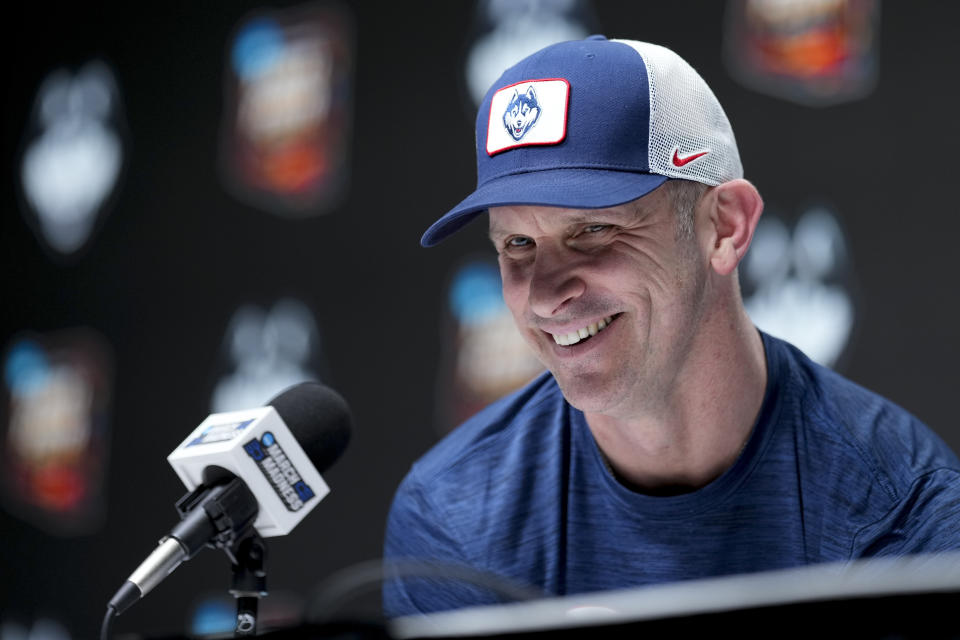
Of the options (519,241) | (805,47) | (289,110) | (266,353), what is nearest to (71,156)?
(289,110)

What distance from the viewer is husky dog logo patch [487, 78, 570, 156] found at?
3.94 ft

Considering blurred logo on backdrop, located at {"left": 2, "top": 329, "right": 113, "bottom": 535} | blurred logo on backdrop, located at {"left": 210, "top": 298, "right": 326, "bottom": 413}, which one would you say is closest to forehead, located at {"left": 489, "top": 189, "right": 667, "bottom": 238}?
blurred logo on backdrop, located at {"left": 210, "top": 298, "right": 326, "bottom": 413}

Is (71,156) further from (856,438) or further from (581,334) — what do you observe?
(856,438)

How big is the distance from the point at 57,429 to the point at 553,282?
206 centimetres

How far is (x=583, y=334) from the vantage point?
1.25 meters

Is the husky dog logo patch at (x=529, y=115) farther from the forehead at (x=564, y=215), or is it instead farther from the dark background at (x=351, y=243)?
the dark background at (x=351, y=243)

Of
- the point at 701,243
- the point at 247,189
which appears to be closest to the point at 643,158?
the point at 701,243

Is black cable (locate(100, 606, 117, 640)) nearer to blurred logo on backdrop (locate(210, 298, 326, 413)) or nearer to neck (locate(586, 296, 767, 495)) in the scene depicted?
neck (locate(586, 296, 767, 495))

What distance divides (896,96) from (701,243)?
905 mm

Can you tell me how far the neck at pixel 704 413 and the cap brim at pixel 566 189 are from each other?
0.20 m

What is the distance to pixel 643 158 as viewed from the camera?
1.20m

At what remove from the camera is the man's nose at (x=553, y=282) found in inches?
48.0

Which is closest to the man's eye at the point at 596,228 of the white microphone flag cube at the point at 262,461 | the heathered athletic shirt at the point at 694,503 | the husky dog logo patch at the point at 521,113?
the husky dog logo patch at the point at 521,113

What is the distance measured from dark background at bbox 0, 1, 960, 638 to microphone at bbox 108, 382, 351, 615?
45.9 inches
